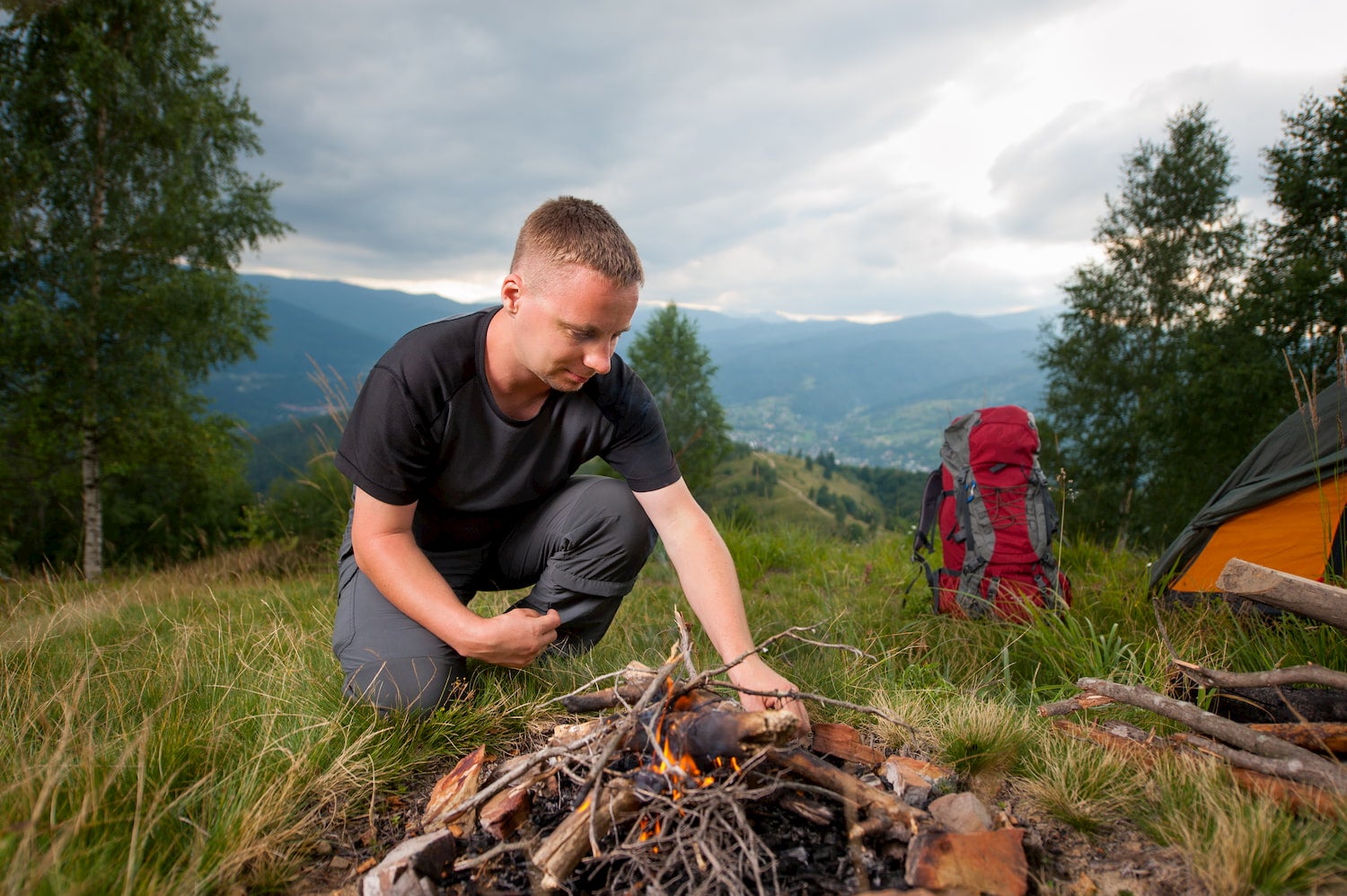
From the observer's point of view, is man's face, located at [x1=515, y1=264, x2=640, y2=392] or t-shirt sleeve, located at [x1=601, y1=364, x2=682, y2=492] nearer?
man's face, located at [x1=515, y1=264, x2=640, y2=392]

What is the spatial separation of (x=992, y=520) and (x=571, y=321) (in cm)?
265

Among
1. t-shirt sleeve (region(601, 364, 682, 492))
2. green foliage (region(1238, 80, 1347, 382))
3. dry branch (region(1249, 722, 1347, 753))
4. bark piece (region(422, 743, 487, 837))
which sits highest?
green foliage (region(1238, 80, 1347, 382))

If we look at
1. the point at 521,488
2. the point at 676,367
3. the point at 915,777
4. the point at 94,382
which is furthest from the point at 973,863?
the point at 676,367

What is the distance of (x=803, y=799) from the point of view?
1.56m

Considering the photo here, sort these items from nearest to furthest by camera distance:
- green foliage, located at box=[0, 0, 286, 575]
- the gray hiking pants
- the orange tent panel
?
the gray hiking pants → the orange tent panel → green foliage, located at box=[0, 0, 286, 575]

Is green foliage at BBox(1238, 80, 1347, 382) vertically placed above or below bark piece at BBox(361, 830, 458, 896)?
above

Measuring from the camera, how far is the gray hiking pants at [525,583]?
2154mm

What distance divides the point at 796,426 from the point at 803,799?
197 metres

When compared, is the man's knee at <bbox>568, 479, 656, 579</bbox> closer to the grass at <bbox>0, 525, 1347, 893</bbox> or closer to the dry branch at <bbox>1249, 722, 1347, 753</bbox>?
the grass at <bbox>0, 525, 1347, 893</bbox>

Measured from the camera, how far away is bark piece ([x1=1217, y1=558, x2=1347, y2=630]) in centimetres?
170

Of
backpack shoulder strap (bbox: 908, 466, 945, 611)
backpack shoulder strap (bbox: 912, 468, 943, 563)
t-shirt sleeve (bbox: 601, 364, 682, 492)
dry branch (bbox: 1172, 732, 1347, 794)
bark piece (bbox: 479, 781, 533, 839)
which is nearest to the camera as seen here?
dry branch (bbox: 1172, 732, 1347, 794)

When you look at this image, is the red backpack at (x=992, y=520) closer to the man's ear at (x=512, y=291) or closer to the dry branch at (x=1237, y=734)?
the dry branch at (x=1237, y=734)

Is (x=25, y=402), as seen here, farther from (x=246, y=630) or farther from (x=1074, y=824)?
(x=1074, y=824)

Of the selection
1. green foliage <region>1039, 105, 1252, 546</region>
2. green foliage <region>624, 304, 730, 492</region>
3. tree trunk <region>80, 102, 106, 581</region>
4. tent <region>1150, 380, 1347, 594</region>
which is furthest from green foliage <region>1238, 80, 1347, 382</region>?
tree trunk <region>80, 102, 106, 581</region>
